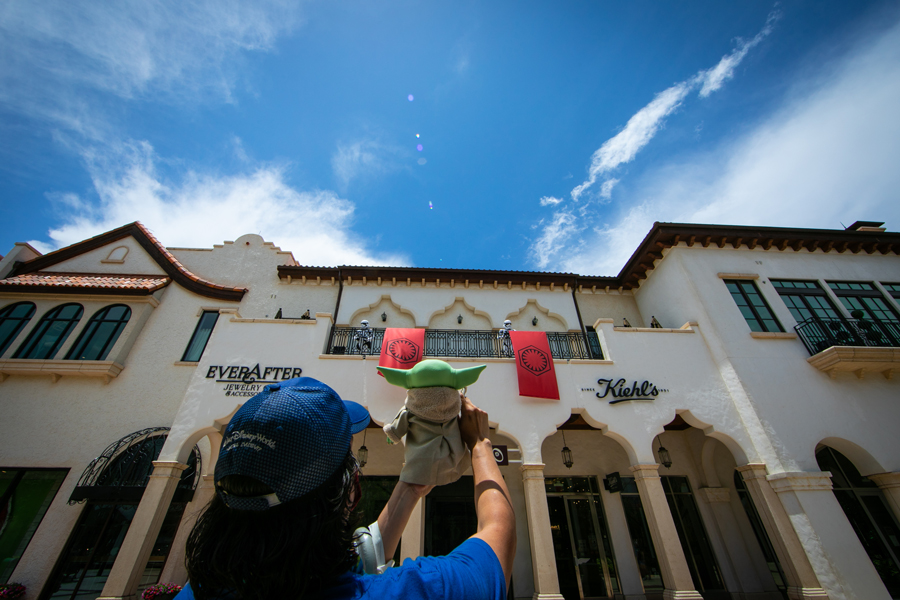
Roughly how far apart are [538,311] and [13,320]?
1625 centimetres

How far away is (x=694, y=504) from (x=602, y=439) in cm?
292

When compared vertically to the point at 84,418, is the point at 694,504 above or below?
below

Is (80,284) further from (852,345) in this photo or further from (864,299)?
(864,299)

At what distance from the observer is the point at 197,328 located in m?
11.6

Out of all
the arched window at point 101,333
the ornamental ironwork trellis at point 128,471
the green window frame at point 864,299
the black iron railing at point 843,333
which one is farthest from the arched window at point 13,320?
the green window frame at point 864,299

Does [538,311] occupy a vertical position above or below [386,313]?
above

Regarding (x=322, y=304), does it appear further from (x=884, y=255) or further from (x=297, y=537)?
(x=884, y=255)

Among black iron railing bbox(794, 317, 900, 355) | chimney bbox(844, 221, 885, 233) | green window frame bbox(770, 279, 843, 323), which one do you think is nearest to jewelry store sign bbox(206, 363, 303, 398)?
black iron railing bbox(794, 317, 900, 355)

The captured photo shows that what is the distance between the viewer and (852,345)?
10258mm

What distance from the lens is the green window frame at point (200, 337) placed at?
36.4 feet

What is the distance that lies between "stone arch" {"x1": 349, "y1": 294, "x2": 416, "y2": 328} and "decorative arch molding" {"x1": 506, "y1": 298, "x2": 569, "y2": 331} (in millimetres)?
3436

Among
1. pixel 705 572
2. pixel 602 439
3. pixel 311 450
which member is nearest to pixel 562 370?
pixel 602 439

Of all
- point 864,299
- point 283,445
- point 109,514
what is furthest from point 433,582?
point 864,299

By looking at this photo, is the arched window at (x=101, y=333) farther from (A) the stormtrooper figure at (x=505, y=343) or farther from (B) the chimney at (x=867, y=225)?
(B) the chimney at (x=867, y=225)
